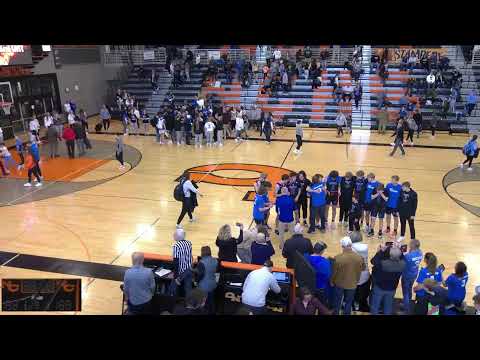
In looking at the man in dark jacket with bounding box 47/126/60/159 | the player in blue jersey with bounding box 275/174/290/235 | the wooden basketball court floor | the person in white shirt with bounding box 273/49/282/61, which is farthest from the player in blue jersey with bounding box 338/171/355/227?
the person in white shirt with bounding box 273/49/282/61

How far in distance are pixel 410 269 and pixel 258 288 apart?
8.49 ft

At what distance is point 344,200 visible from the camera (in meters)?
9.65

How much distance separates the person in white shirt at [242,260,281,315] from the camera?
5.70 metres

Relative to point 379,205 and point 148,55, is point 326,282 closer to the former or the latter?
point 379,205

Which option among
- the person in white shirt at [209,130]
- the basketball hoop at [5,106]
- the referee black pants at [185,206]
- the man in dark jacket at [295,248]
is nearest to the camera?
the man in dark jacket at [295,248]

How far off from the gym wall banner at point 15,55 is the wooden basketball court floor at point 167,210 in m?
5.76

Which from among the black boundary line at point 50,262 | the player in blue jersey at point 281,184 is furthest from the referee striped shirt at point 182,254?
the player in blue jersey at point 281,184

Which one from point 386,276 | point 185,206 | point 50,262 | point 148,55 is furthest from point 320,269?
point 148,55

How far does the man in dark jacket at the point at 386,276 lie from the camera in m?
6.00

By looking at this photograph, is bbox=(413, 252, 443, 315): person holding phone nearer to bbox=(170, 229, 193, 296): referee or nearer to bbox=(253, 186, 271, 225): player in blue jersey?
bbox=(170, 229, 193, 296): referee

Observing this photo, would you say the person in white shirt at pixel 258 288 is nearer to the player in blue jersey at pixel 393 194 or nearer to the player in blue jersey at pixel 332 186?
the player in blue jersey at pixel 332 186

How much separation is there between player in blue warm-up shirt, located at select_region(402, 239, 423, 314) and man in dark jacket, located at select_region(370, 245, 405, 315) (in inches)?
15.7
